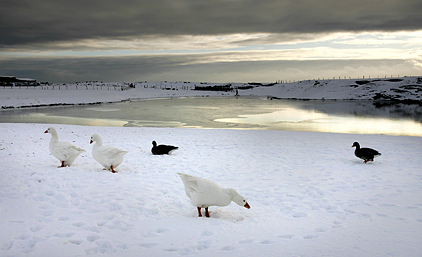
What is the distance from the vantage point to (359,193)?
7559mm

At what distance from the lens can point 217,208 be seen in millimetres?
6742

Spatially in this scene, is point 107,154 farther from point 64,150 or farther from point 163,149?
point 163,149

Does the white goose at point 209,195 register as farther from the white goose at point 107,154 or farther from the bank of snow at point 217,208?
the white goose at point 107,154

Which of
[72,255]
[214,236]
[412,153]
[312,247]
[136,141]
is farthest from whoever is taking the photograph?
[136,141]

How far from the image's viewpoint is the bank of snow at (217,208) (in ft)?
15.8

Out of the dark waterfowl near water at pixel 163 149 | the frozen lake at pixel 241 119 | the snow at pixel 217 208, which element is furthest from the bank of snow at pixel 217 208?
the frozen lake at pixel 241 119

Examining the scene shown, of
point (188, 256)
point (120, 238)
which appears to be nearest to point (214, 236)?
point (188, 256)

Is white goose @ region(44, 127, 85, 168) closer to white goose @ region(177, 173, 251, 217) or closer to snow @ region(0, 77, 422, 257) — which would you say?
snow @ region(0, 77, 422, 257)

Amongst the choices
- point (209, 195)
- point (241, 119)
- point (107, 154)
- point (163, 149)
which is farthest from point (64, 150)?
point (241, 119)

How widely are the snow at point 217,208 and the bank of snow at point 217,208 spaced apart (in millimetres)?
24

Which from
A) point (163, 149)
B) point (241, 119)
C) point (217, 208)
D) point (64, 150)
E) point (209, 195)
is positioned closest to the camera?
point (209, 195)

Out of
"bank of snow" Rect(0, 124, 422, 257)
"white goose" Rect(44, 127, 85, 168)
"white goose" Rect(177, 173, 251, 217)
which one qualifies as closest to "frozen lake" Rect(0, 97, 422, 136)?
"bank of snow" Rect(0, 124, 422, 257)

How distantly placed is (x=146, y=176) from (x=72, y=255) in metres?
4.46

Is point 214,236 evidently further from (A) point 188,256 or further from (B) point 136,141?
(B) point 136,141
